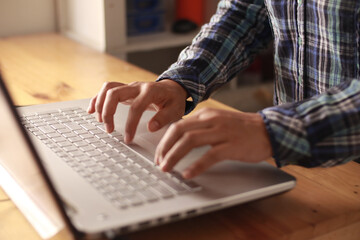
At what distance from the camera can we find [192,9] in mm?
1889

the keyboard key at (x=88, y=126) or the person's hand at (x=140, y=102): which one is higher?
the person's hand at (x=140, y=102)

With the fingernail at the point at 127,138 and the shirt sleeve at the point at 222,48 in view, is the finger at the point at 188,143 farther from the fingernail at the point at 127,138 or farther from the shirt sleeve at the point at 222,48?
the shirt sleeve at the point at 222,48

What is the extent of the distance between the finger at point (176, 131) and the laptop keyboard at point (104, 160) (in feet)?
0.09

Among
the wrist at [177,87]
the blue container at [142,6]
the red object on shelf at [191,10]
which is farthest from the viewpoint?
the red object on shelf at [191,10]

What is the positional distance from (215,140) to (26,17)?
124 centimetres

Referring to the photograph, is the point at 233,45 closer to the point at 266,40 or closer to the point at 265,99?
the point at 266,40

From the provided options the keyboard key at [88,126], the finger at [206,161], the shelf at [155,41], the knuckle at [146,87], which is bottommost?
the shelf at [155,41]

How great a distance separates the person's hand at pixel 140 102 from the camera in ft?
→ 2.51

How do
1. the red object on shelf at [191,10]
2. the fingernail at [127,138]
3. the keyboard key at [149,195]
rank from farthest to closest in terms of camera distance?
the red object on shelf at [191,10]
the fingernail at [127,138]
the keyboard key at [149,195]

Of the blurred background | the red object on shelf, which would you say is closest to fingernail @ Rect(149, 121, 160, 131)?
the blurred background

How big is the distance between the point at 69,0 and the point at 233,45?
86 cm

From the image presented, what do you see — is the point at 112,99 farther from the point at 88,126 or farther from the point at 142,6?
the point at 142,6

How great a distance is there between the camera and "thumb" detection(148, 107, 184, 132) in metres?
0.80

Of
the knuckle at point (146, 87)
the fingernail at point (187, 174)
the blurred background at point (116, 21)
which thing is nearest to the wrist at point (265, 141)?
the fingernail at point (187, 174)
